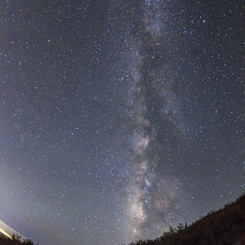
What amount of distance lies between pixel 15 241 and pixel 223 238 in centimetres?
639

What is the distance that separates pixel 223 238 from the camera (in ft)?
13.8

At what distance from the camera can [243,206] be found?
5.78m

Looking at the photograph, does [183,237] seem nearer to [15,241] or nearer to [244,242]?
[244,242]

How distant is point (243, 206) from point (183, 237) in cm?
201

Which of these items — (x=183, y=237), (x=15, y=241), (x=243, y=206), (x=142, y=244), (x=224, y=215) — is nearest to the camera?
(x=183, y=237)

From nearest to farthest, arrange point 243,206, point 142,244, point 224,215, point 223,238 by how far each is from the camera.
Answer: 1. point 223,238
2. point 224,215
3. point 243,206
4. point 142,244

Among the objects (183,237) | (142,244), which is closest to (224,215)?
(183,237)

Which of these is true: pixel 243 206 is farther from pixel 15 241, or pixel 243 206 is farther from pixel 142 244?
pixel 15 241

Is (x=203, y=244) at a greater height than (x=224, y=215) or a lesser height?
lesser

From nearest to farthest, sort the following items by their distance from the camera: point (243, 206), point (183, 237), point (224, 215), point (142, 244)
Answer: point (183, 237), point (224, 215), point (243, 206), point (142, 244)

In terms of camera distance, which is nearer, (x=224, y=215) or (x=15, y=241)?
(x=224, y=215)

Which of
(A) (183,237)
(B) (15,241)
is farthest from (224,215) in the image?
(B) (15,241)

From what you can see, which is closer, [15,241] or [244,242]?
[244,242]

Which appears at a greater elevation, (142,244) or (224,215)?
(224,215)
